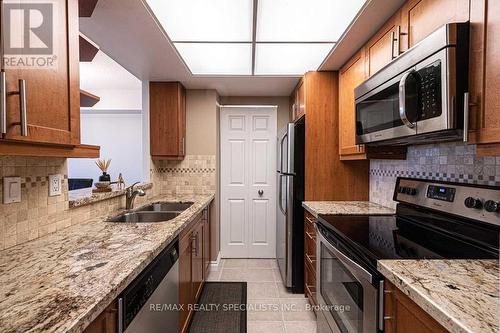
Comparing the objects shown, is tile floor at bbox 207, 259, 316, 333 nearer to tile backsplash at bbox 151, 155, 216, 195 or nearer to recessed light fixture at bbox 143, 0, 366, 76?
tile backsplash at bbox 151, 155, 216, 195

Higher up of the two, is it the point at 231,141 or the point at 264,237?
the point at 231,141

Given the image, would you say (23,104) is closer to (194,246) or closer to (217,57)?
(194,246)

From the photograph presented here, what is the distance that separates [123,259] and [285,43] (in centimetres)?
178

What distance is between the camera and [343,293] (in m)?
1.42

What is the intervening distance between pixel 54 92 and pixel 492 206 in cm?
186

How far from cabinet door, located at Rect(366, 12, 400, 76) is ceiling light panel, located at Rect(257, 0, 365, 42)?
0.22 metres

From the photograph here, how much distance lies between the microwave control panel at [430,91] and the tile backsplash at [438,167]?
0.43 meters

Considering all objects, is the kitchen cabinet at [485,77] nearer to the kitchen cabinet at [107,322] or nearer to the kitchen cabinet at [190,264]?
the kitchen cabinet at [107,322]

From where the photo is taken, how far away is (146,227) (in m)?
1.61

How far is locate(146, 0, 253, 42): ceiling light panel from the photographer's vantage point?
1533mm

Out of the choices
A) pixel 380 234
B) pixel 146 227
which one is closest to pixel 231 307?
pixel 146 227

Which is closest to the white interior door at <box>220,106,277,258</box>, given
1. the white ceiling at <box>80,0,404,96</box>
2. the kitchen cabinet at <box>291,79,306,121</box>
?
the white ceiling at <box>80,0,404,96</box>

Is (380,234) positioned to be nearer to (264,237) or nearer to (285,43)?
(285,43)

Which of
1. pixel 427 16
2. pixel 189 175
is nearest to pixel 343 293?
pixel 427 16
